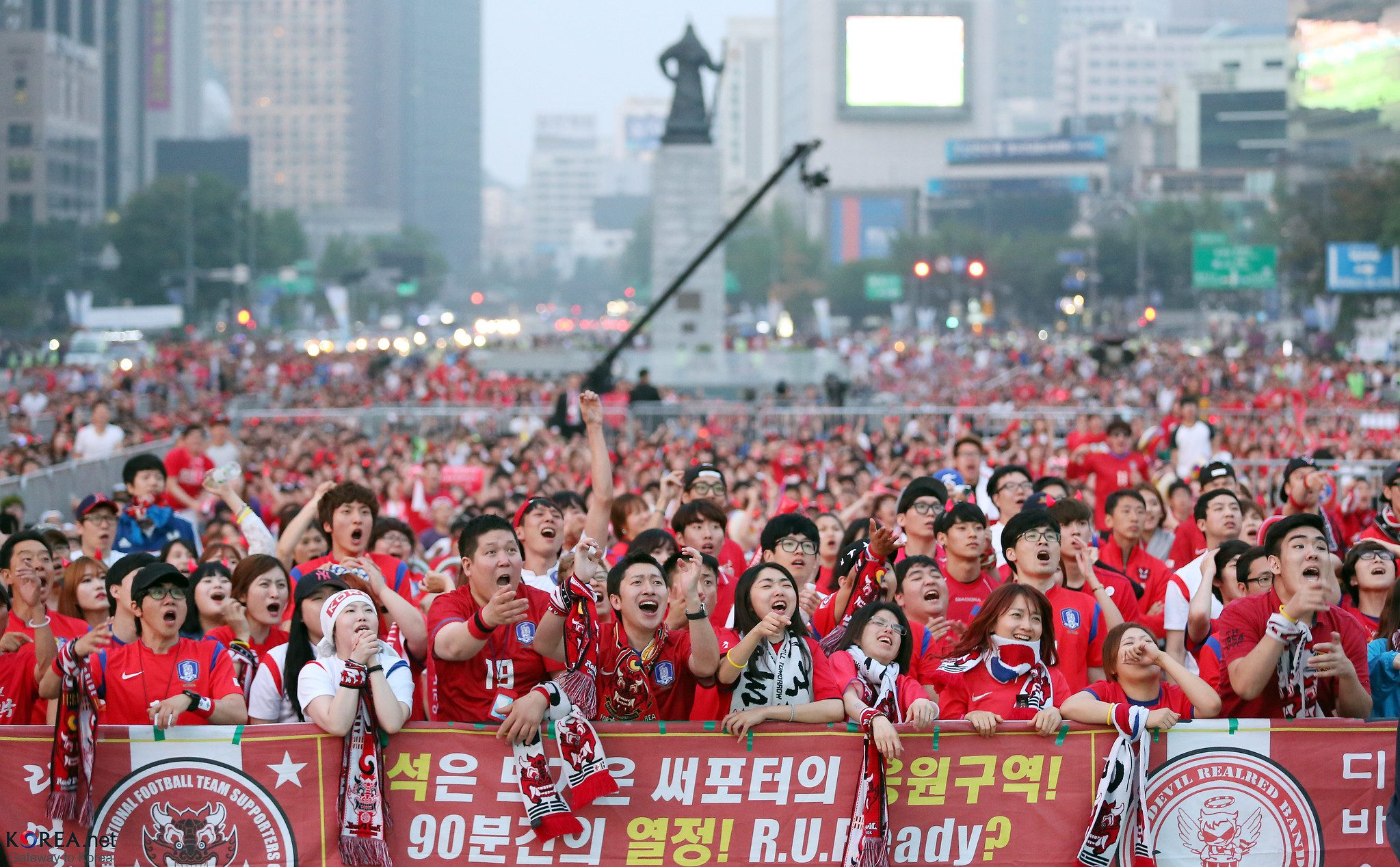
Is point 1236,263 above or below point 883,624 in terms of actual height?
above

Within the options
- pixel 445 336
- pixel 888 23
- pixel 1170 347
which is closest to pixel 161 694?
pixel 1170 347

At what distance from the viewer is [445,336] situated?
412 feet

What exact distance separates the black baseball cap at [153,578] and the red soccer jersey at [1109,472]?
8.49m

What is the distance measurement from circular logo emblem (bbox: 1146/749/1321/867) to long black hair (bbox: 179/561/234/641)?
400 cm

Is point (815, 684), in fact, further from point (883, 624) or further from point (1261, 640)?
point (1261, 640)

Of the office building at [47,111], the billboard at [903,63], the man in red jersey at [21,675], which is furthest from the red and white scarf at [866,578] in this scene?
→ the billboard at [903,63]

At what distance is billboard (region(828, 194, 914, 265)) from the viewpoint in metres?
145

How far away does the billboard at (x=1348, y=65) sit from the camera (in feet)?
170

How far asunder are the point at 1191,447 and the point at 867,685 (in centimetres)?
1073

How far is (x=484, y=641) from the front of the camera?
19.8 ft

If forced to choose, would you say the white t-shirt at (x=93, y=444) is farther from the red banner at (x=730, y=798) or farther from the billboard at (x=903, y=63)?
the billboard at (x=903, y=63)

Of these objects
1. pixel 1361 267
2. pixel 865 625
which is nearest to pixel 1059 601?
pixel 865 625

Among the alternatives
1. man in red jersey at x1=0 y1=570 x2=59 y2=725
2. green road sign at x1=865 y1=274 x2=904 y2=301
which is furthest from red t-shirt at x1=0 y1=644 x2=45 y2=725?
green road sign at x1=865 y1=274 x2=904 y2=301

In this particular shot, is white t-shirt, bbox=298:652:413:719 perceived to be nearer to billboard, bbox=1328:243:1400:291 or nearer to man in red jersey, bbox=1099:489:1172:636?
man in red jersey, bbox=1099:489:1172:636
